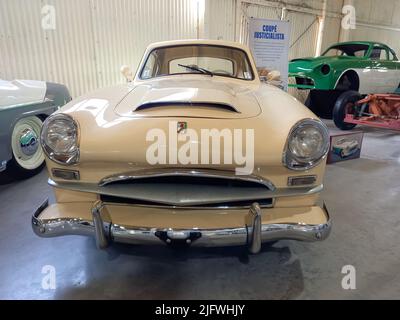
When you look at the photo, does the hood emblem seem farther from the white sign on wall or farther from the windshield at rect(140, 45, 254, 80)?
the white sign on wall

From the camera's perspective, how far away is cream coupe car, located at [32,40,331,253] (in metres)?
1.49

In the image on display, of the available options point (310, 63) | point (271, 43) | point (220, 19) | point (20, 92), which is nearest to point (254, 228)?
point (20, 92)

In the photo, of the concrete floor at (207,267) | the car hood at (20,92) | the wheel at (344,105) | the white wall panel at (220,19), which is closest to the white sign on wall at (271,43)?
the wheel at (344,105)

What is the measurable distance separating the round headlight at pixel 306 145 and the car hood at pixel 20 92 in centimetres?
259

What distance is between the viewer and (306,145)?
61.9 inches

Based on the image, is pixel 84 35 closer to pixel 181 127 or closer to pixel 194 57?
pixel 194 57

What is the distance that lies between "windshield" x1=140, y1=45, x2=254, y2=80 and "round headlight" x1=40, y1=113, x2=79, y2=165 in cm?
135

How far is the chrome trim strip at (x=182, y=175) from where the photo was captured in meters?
1.48

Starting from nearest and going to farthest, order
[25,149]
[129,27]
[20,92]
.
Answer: [20,92], [25,149], [129,27]

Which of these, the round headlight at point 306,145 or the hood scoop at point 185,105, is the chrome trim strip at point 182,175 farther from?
the hood scoop at point 185,105

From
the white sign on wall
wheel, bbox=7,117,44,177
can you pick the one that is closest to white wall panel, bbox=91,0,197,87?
the white sign on wall

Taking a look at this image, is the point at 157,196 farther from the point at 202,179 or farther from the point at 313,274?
the point at 313,274

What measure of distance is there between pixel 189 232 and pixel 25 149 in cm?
265

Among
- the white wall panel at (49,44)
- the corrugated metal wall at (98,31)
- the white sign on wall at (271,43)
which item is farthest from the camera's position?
the white sign on wall at (271,43)
